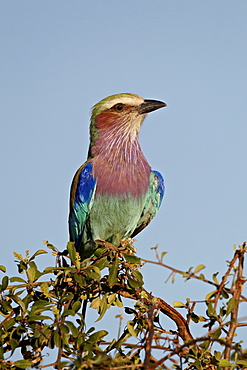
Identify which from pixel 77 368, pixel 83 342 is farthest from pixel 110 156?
pixel 77 368

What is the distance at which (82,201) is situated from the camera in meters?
6.18

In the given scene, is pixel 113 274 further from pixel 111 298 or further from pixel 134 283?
pixel 111 298

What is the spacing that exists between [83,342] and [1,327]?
1.80ft

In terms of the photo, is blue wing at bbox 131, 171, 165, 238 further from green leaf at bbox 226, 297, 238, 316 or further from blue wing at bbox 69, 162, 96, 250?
green leaf at bbox 226, 297, 238, 316

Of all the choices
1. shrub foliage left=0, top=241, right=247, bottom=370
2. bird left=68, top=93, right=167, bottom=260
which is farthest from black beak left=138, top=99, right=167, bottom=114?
shrub foliage left=0, top=241, right=247, bottom=370

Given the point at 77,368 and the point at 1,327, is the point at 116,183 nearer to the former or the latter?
the point at 1,327

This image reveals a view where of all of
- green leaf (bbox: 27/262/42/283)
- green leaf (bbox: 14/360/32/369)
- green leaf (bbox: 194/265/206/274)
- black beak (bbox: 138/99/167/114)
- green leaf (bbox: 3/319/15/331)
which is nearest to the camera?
green leaf (bbox: 194/265/206/274)

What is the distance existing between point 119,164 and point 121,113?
804 mm

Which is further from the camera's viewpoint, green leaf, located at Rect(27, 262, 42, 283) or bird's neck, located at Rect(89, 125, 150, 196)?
bird's neck, located at Rect(89, 125, 150, 196)

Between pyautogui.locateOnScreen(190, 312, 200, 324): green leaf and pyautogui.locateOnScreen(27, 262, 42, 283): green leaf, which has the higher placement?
pyautogui.locateOnScreen(27, 262, 42, 283): green leaf

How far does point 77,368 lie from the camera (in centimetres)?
267

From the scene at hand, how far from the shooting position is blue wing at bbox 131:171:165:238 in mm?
6473

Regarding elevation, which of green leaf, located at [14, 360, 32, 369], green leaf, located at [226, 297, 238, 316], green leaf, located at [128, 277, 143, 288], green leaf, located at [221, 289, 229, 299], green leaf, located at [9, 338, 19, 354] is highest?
green leaf, located at [128, 277, 143, 288]

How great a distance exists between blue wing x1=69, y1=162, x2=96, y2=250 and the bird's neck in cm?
8
